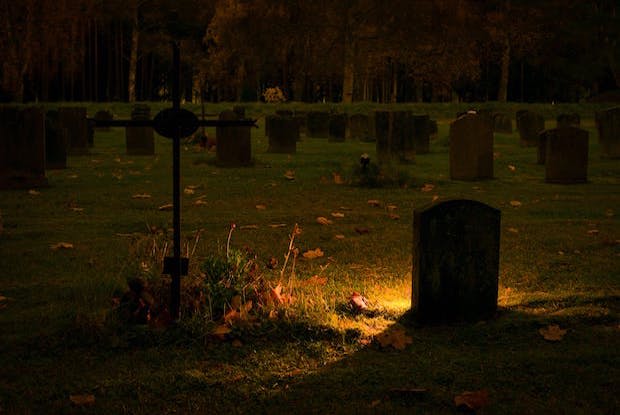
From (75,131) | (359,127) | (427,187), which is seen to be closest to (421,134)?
(359,127)

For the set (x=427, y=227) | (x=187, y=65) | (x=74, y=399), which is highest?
(x=187, y=65)

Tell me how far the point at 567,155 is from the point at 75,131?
40.8ft

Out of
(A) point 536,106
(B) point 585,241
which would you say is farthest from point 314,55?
(B) point 585,241

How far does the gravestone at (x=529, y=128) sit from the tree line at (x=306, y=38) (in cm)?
2602

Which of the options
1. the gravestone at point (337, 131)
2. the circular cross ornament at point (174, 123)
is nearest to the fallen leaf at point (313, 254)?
the circular cross ornament at point (174, 123)

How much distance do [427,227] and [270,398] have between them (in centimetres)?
174

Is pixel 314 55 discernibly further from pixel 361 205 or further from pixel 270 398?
pixel 270 398

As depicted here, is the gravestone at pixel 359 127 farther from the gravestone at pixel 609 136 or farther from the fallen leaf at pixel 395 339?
the fallen leaf at pixel 395 339

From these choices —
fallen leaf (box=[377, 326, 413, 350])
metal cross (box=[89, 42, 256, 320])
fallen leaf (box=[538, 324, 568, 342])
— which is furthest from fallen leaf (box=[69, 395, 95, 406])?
fallen leaf (box=[538, 324, 568, 342])

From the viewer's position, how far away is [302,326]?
5.20 meters

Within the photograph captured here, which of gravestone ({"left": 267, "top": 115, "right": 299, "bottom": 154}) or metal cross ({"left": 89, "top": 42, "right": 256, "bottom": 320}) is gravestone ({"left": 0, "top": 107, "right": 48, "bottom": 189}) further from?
gravestone ({"left": 267, "top": 115, "right": 299, "bottom": 154})

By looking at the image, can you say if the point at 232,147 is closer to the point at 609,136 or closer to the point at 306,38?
the point at 609,136

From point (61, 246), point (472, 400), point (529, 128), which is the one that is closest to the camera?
point (472, 400)

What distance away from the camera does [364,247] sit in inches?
Answer: 324
